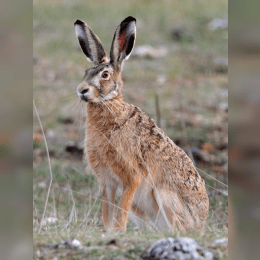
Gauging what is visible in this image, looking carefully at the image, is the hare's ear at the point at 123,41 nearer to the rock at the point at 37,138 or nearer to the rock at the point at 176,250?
the rock at the point at 176,250

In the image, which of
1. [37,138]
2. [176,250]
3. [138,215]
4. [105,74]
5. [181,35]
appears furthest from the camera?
[181,35]

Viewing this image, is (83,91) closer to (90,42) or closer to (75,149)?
(90,42)

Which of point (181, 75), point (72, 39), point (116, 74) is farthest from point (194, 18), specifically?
point (116, 74)

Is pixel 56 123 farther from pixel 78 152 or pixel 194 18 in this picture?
pixel 194 18

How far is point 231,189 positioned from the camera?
1.89 meters

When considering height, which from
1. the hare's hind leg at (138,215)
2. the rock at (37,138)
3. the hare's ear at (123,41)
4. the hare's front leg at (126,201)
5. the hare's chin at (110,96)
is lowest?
the hare's hind leg at (138,215)

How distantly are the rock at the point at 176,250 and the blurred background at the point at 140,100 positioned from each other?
0.14m

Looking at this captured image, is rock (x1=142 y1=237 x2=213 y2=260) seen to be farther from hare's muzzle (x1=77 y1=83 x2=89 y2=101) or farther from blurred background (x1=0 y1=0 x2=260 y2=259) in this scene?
hare's muzzle (x1=77 y1=83 x2=89 y2=101)

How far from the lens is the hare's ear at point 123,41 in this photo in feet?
9.19

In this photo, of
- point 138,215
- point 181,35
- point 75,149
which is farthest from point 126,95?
point 138,215

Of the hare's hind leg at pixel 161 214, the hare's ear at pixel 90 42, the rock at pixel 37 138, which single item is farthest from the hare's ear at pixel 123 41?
the rock at pixel 37 138

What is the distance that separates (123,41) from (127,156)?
2.73ft

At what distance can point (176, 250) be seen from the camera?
226cm

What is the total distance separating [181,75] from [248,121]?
5.01m
